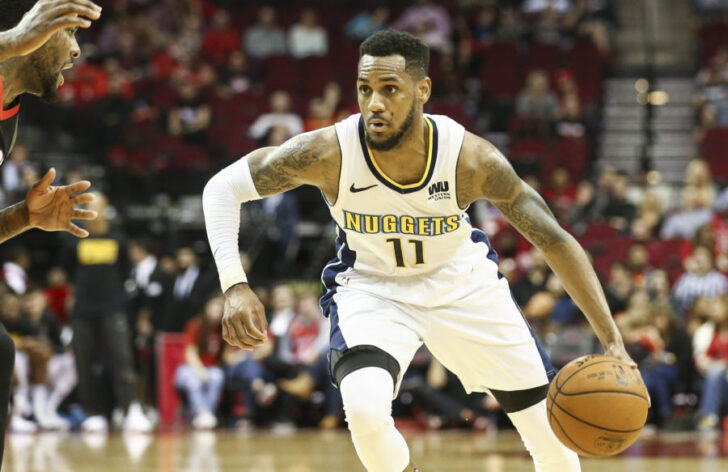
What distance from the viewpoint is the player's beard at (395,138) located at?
4758mm

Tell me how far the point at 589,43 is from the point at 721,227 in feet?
15.5

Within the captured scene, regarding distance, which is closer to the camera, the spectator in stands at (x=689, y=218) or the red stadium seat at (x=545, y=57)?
the spectator in stands at (x=689, y=218)

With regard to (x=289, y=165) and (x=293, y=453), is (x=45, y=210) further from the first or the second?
(x=293, y=453)

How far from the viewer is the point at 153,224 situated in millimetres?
13102

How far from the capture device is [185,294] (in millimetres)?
11625

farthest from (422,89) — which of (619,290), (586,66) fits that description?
(586,66)

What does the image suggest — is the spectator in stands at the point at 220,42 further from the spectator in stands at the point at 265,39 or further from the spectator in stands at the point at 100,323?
the spectator in stands at the point at 100,323

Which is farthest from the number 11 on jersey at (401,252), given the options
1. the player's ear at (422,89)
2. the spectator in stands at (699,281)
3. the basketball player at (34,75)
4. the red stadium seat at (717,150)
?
the red stadium seat at (717,150)

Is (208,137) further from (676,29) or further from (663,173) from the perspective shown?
(676,29)

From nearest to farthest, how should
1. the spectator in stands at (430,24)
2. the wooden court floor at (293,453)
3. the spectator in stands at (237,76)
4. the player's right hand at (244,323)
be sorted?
the player's right hand at (244,323) → the wooden court floor at (293,453) → the spectator in stands at (237,76) → the spectator in stands at (430,24)

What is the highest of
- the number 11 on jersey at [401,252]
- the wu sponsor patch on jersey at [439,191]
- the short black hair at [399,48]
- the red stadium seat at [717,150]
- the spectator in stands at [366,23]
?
the spectator in stands at [366,23]

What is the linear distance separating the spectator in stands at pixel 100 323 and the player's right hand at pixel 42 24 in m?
7.11

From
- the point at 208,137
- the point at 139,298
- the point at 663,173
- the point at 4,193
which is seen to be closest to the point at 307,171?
the point at 139,298

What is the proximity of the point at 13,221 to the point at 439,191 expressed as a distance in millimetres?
1771
